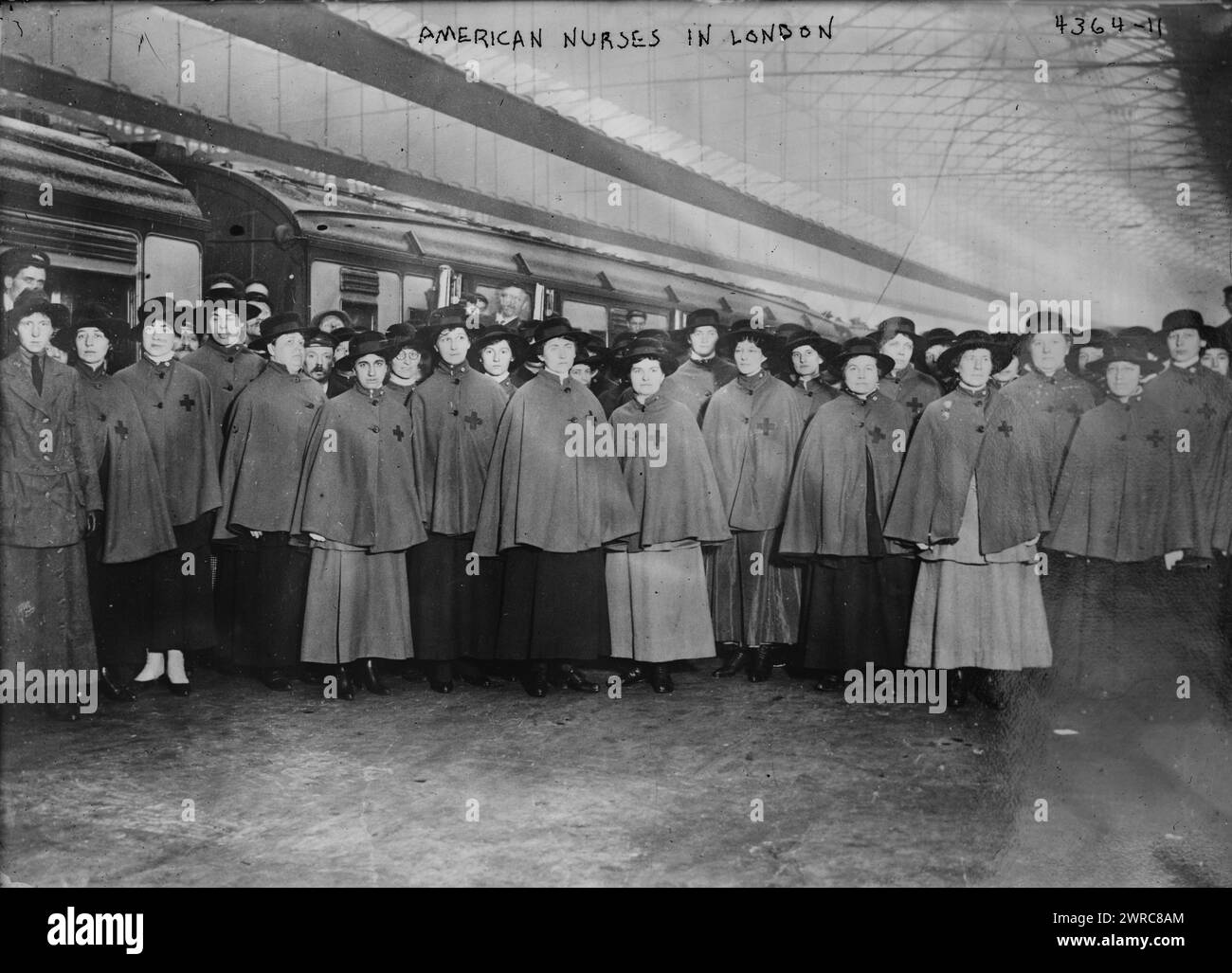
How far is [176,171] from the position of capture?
191 inches

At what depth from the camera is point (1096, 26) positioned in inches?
172

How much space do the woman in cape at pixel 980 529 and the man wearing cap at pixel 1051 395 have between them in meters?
0.07

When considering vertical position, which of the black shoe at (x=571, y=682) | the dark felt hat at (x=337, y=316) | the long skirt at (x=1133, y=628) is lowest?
the black shoe at (x=571, y=682)

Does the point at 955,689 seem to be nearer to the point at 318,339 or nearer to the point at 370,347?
the point at 370,347

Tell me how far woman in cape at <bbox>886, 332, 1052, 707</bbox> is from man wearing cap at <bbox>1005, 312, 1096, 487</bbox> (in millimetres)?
70

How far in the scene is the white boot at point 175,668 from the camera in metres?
4.70

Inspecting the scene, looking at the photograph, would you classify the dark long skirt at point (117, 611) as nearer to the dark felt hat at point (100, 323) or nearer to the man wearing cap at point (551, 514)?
the dark felt hat at point (100, 323)

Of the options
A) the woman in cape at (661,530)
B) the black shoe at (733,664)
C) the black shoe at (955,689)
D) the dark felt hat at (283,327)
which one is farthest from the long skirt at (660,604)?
the dark felt hat at (283,327)

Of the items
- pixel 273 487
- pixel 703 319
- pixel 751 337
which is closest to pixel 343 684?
pixel 273 487

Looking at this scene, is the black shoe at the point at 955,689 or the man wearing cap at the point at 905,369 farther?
the man wearing cap at the point at 905,369

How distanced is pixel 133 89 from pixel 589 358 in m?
2.71

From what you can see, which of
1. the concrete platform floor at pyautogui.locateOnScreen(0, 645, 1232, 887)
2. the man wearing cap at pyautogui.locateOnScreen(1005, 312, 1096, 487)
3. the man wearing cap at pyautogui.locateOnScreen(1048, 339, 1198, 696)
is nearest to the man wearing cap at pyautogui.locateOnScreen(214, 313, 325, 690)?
the concrete platform floor at pyautogui.locateOnScreen(0, 645, 1232, 887)

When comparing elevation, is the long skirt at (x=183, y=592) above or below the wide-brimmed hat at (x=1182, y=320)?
below

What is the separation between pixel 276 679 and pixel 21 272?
232cm
